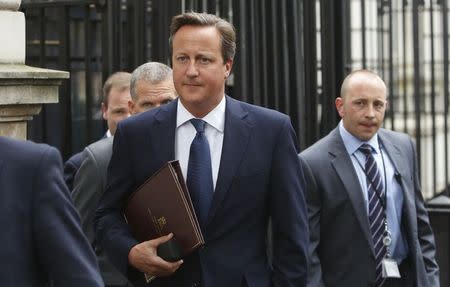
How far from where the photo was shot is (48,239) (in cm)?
398

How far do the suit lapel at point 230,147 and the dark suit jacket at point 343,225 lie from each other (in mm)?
1572

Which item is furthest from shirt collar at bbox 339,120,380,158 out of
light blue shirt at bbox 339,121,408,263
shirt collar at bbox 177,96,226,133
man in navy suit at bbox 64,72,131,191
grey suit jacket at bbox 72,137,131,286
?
shirt collar at bbox 177,96,226,133

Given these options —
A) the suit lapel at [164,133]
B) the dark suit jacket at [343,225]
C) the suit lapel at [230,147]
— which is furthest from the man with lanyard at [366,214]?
the suit lapel at [164,133]

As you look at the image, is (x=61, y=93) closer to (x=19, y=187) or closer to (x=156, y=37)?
(x=156, y=37)

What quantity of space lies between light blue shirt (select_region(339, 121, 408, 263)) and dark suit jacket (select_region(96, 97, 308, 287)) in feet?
5.30

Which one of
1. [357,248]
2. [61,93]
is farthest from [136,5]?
[357,248]

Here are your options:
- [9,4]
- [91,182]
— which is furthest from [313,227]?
[9,4]

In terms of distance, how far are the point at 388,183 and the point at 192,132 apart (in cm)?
192

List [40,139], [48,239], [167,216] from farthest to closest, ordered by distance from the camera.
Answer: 1. [40,139]
2. [167,216]
3. [48,239]

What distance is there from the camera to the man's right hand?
200 inches

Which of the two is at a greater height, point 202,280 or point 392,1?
point 392,1

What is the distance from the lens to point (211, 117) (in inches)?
209

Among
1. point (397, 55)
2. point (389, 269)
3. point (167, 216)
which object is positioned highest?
point (397, 55)

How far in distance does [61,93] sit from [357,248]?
9.60ft
